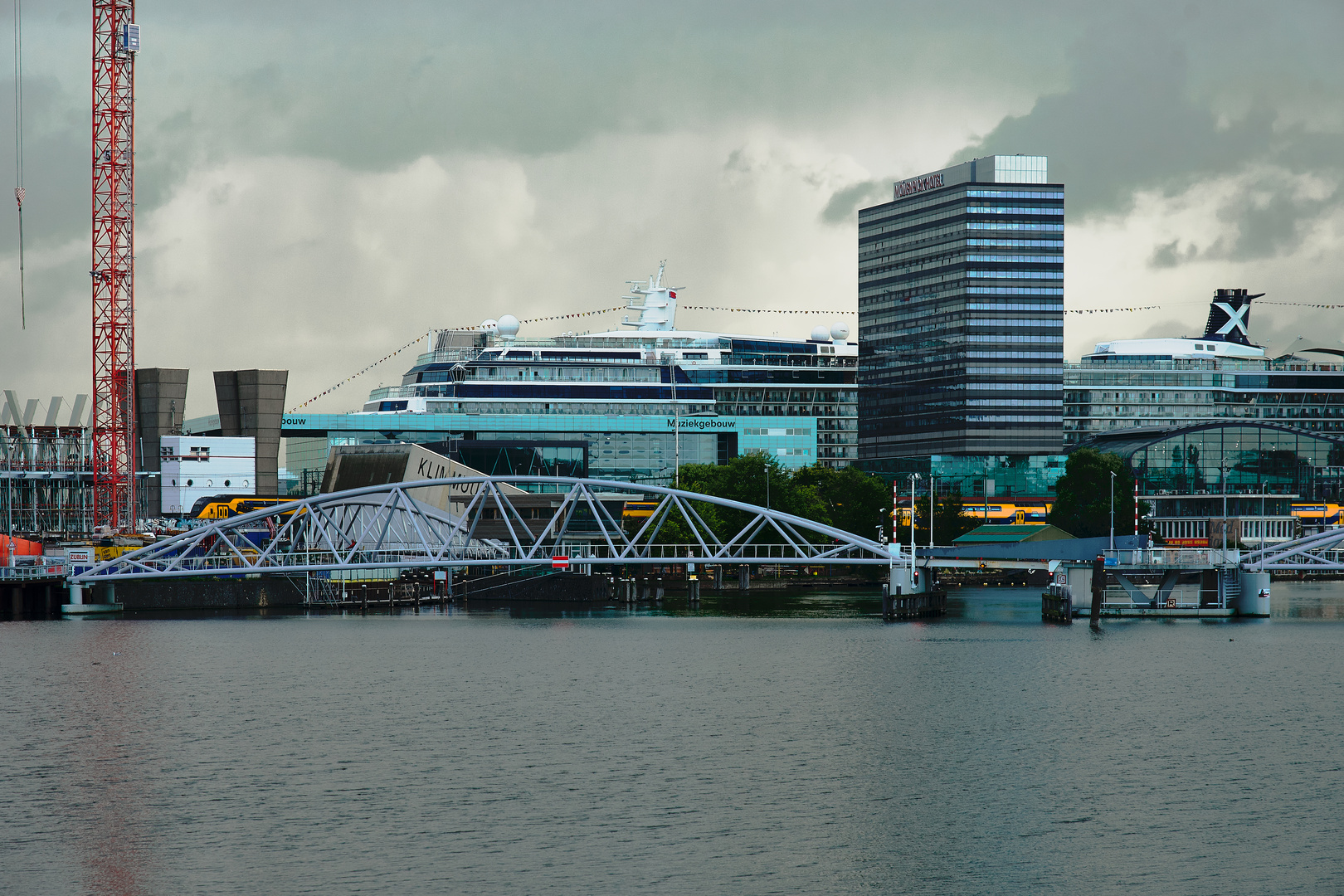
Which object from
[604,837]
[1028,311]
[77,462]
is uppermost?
[1028,311]

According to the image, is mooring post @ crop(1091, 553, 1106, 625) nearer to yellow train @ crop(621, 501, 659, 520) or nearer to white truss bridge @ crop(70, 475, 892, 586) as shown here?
white truss bridge @ crop(70, 475, 892, 586)

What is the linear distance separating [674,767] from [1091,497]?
12908cm

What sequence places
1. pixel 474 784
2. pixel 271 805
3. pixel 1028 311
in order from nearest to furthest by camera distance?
pixel 271 805
pixel 474 784
pixel 1028 311

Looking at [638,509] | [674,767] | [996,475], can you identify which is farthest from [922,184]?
[674,767]

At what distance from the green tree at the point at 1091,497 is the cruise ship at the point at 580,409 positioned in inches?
1053

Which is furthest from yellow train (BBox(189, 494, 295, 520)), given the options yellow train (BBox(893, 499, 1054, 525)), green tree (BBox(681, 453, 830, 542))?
yellow train (BBox(893, 499, 1054, 525))

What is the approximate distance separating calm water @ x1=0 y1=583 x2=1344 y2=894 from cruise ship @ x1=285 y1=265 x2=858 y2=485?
284 feet

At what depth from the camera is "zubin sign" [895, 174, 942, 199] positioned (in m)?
193

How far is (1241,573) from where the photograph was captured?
330 feet

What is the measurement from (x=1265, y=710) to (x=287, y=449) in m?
130

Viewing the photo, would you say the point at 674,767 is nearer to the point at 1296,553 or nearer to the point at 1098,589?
the point at 1098,589

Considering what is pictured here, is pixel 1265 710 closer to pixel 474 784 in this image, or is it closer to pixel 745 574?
pixel 474 784

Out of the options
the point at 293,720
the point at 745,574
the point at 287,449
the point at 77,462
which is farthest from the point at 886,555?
the point at 287,449

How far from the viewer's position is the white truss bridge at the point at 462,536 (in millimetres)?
99188
